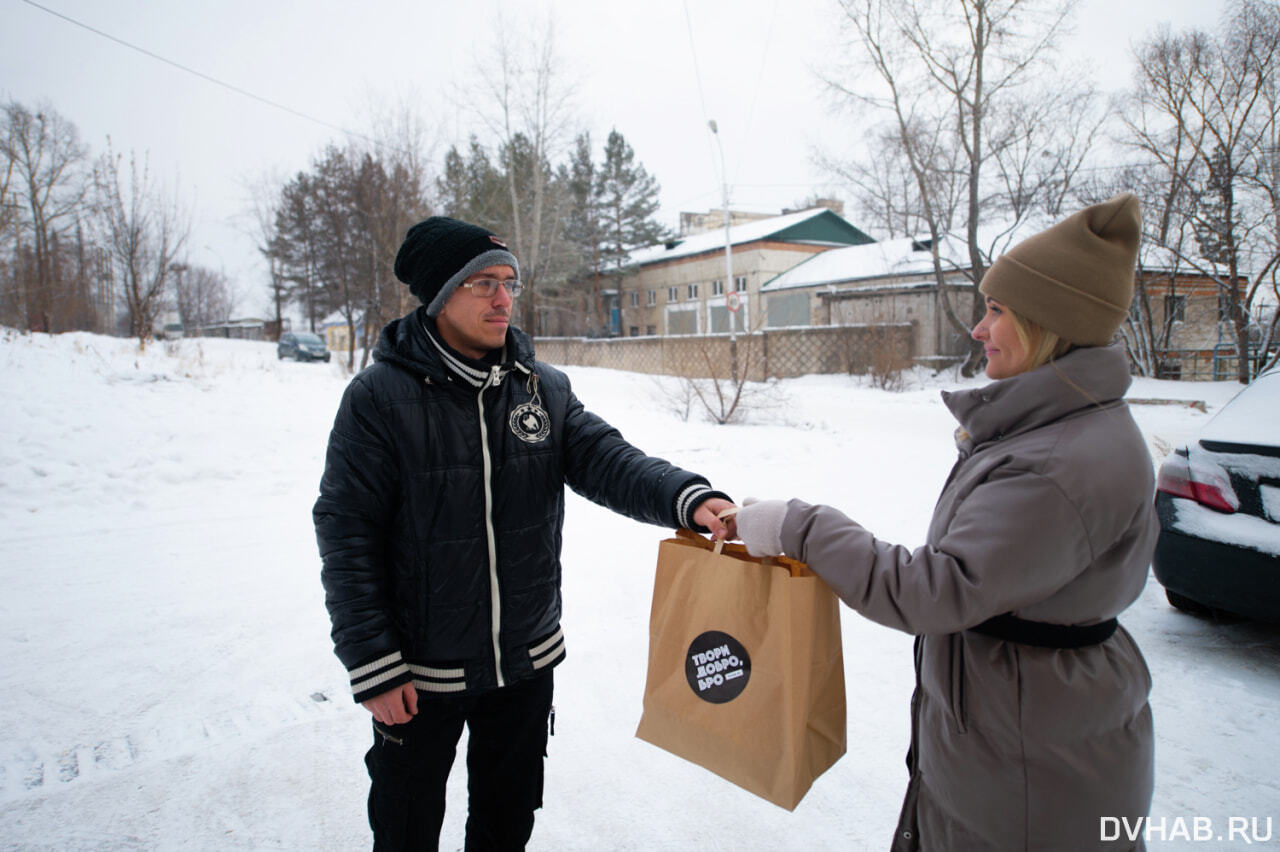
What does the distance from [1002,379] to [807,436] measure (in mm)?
8160

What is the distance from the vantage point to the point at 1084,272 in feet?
4.16

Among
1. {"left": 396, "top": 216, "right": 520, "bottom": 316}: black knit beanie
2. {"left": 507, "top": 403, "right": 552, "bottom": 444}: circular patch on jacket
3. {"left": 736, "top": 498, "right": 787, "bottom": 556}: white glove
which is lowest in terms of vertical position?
{"left": 736, "top": 498, "right": 787, "bottom": 556}: white glove

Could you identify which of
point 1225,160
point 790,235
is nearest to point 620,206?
point 790,235

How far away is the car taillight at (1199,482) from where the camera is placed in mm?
3199

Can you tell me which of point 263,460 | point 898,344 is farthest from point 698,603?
point 898,344

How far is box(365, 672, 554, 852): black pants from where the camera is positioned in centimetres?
174

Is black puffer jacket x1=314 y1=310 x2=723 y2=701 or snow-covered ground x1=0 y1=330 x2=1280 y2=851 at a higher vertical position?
black puffer jacket x1=314 y1=310 x2=723 y2=701

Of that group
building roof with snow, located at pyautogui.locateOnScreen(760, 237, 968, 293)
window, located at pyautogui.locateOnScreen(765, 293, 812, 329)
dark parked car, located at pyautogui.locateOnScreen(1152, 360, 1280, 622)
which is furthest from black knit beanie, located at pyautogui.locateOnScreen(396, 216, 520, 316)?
window, located at pyautogui.locateOnScreen(765, 293, 812, 329)

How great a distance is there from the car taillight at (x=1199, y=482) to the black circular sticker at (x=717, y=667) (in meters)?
3.09

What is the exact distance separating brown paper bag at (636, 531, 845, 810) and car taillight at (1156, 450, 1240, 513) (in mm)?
2882

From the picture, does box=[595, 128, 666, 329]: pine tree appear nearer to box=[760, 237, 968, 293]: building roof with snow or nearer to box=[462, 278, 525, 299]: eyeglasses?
box=[760, 237, 968, 293]: building roof with snow

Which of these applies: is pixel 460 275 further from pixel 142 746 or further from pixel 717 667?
pixel 142 746

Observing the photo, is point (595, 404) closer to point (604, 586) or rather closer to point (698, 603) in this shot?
point (604, 586)

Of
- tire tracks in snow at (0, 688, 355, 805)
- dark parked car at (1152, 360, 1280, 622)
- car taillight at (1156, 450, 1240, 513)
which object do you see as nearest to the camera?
tire tracks in snow at (0, 688, 355, 805)
